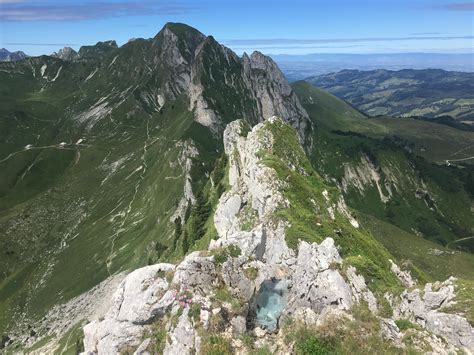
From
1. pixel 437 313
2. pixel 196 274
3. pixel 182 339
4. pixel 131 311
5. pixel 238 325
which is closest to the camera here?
pixel 182 339

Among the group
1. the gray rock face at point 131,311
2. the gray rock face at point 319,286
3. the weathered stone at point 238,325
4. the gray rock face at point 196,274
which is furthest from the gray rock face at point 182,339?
the gray rock face at point 319,286

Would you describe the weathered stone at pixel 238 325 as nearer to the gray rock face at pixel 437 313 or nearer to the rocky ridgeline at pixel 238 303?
the rocky ridgeline at pixel 238 303

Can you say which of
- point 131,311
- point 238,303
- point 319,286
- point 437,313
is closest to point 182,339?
point 238,303

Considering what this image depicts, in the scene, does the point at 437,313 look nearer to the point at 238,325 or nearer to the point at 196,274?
the point at 238,325

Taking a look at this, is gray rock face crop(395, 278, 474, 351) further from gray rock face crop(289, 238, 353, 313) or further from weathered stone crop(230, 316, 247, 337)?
weathered stone crop(230, 316, 247, 337)

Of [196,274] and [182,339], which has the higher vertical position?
[196,274]

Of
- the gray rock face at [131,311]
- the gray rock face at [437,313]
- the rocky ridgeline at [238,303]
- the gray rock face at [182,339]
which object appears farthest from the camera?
the gray rock face at [131,311]

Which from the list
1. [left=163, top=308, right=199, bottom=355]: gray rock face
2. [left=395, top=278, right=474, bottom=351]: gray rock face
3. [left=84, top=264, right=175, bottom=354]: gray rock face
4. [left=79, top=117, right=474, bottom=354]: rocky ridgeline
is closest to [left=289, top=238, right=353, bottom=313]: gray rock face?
[left=79, top=117, right=474, bottom=354]: rocky ridgeline

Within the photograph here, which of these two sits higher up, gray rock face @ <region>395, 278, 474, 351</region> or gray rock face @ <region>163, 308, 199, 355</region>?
gray rock face @ <region>163, 308, 199, 355</region>

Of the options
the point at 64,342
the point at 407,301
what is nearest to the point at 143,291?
the point at 407,301

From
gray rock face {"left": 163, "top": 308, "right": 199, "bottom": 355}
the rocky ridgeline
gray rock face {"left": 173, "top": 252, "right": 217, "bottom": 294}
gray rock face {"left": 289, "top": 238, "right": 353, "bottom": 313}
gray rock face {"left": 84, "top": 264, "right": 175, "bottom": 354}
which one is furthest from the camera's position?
gray rock face {"left": 289, "top": 238, "right": 353, "bottom": 313}
